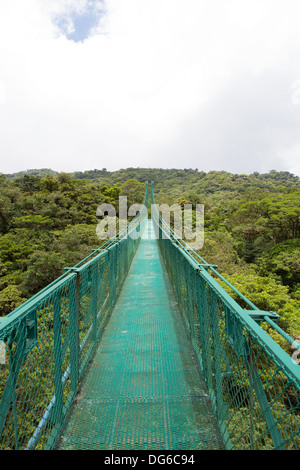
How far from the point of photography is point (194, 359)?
7.11 ft

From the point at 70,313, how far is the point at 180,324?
1.47m

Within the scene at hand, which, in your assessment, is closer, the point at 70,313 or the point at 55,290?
the point at 55,290

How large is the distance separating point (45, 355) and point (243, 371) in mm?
→ 1103

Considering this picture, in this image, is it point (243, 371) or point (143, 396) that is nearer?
point (243, 371)

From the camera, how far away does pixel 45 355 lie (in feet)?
4.90

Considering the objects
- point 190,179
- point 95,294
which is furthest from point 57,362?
point 190,179

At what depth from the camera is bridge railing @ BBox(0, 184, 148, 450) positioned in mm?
1055

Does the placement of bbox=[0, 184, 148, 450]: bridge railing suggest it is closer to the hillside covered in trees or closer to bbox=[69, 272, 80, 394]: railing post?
bbox=[69, 272, 80, 394]: railing post

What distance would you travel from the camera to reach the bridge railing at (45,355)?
1055 mm
